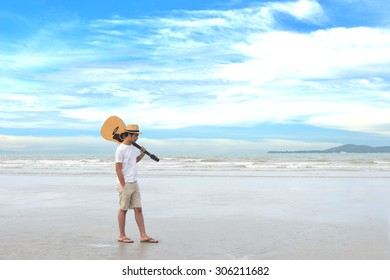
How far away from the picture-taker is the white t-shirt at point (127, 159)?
750cm

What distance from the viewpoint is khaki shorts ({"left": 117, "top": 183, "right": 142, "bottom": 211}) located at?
7590 millimetres

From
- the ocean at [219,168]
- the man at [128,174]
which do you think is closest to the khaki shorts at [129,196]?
the man at [128,174]

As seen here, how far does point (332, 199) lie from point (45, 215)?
7.69 m

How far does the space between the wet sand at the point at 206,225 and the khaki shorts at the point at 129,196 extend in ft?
2.03

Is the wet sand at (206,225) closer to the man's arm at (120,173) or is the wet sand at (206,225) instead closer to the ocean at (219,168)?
the man's arm at (120,173)

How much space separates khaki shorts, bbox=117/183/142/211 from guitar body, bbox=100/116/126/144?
779mm

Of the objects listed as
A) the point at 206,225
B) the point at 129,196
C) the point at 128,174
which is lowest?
the point at 206,225

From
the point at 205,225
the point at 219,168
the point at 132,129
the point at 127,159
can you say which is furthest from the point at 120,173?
the point at 219,168

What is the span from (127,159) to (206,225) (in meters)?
2.48

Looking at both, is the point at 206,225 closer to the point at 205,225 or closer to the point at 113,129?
the point at 205,225

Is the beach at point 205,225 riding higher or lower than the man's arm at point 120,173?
lower

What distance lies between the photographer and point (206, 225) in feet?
30.2
